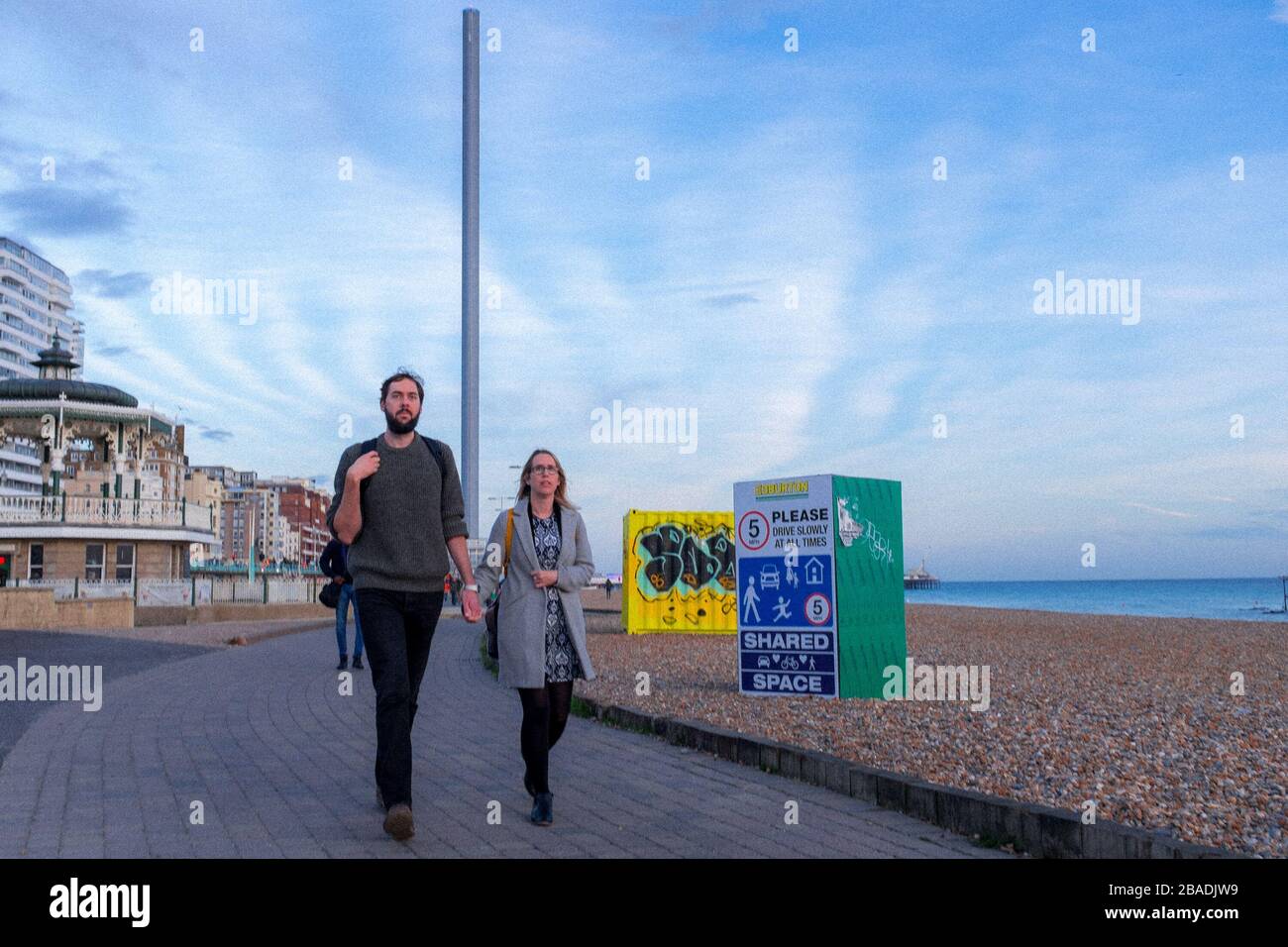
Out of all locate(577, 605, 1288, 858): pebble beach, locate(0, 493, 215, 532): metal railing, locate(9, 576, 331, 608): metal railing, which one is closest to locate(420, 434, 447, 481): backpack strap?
locate(577, 605, 1288, 858): pebble beach

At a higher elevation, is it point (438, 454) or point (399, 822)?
point (438, 454)

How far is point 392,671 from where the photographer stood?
19.1 ft

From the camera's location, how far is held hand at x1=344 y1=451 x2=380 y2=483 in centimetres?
575

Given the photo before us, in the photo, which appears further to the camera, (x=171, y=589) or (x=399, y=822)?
(x=171, y=589)

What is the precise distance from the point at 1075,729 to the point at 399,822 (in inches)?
228

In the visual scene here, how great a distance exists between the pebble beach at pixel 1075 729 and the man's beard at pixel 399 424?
3.55m

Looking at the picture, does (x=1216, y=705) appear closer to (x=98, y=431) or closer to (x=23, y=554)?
(x=23, y=554)

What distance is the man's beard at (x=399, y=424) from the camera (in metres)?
6.00

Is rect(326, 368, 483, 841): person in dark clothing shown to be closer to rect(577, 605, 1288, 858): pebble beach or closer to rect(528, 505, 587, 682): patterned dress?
rect(528, 505, 587, 682): patterned dress

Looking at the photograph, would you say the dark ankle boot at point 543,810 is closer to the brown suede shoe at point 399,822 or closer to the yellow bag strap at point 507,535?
the brown suede shoe at point 399,822

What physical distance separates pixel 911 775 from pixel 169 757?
5234 mm

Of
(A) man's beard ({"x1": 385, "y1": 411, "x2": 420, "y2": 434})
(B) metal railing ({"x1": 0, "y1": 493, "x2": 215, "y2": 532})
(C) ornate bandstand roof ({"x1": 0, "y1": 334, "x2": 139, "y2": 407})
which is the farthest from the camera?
(C) ornate bandstand roof ({"x1": 0, "y1": 334, "x2": 139, "y2": 407})

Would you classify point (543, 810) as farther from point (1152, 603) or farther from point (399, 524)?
point (1152, 603)

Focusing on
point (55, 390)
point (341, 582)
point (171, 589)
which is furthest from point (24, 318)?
point (341, 582)
